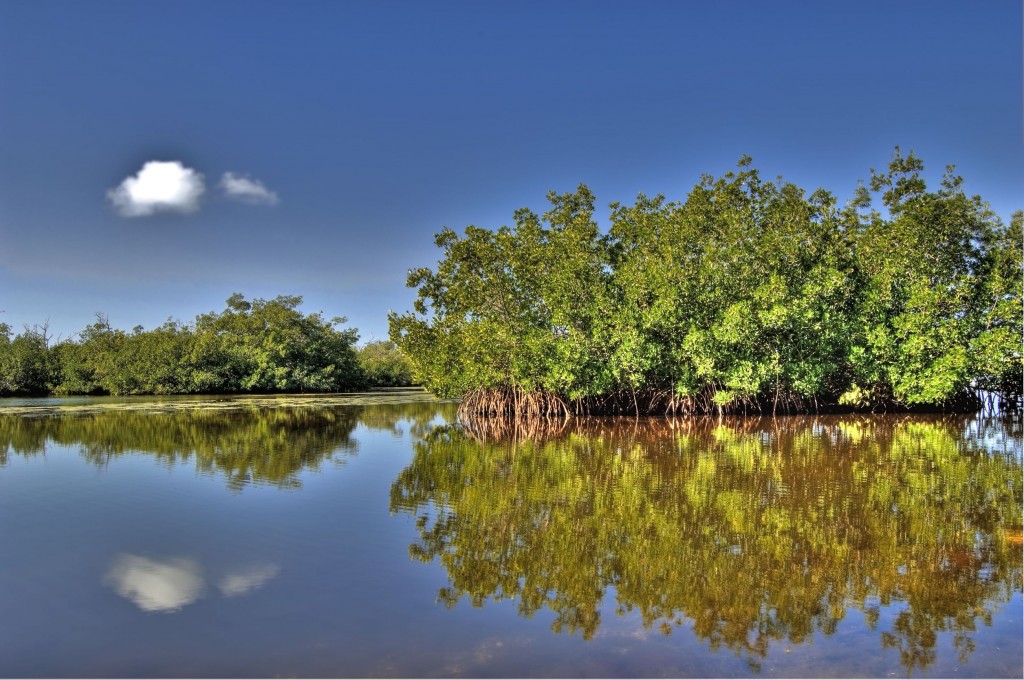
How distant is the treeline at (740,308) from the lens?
2253cm

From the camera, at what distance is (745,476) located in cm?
1100

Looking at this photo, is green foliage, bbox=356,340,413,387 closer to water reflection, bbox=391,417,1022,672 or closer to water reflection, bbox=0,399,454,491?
water reflection, bbox=0,399,454,491

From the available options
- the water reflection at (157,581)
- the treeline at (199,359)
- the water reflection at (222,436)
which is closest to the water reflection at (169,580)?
the water reflection at (157,581)

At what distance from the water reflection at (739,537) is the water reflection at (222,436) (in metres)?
2.77

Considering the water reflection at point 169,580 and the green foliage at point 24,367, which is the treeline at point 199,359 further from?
the water reflection at point 169,580

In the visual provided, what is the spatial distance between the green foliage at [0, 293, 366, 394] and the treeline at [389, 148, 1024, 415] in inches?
1138

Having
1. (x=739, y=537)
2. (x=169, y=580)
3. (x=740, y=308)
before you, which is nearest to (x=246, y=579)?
(x=169, y=580)

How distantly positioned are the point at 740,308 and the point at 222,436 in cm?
1628

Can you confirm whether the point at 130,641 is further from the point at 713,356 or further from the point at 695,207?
the point at 695,207

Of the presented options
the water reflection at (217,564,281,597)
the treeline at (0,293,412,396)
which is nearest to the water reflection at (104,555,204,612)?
the water reflection at (217,564,281,597)

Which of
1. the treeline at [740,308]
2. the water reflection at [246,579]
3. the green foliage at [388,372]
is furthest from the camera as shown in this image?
the green foliage at [388,372]

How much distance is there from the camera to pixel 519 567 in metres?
6.38

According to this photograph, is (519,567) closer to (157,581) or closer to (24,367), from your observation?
(157,581)

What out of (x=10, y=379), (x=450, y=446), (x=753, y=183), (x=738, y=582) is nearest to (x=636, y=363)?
(x=450, y=446)
